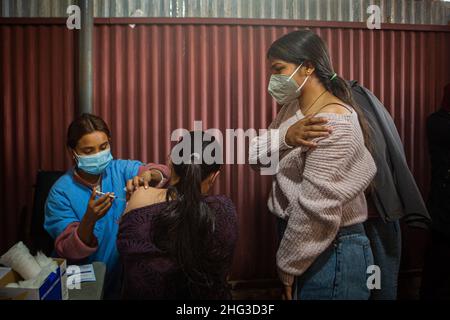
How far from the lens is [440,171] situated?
49.0 inches

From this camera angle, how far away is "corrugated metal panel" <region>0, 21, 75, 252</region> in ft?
3.97

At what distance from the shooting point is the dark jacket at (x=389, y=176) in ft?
3.57

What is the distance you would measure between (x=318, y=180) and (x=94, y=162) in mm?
688

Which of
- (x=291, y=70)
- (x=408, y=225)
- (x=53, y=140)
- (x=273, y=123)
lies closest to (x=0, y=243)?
(x=53, y=140)

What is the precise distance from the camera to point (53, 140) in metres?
1.26

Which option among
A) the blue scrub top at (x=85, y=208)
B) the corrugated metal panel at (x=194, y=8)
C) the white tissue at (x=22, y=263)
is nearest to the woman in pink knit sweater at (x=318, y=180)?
the corrugated metal panel at (x=194, y=8)

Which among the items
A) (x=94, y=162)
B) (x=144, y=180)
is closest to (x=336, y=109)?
(x=144, y=180)

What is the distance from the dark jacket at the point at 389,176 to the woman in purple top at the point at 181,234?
473 millimetres

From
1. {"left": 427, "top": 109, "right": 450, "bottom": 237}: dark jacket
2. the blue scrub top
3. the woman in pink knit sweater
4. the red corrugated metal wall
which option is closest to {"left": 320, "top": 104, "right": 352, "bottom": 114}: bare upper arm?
the woman in pink knit sweater

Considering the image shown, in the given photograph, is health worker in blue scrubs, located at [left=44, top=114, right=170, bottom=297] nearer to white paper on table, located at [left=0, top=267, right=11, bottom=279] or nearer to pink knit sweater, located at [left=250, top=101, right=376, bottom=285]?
white paper on table, located at [left=0, top=267, right=11, bottom=279]

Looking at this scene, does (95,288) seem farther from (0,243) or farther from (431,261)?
(431,261)

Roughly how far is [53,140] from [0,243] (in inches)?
16.1

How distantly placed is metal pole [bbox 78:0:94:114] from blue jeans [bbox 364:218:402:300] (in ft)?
3.33

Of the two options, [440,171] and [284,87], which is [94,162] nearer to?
[284,87]
